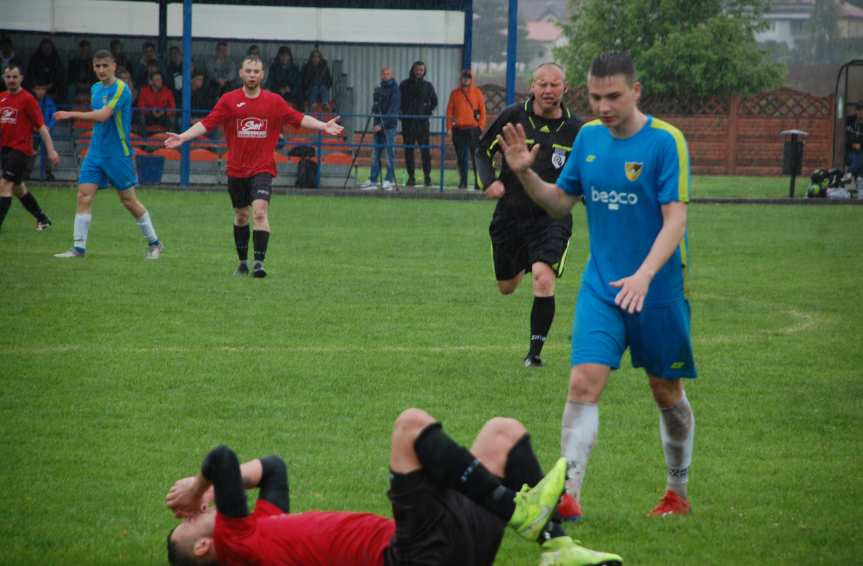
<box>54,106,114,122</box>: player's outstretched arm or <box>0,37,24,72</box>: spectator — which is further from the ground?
<box>0,37,24,72</box>: spectator

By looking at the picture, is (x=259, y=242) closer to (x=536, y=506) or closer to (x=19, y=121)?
(x=19, y=121)

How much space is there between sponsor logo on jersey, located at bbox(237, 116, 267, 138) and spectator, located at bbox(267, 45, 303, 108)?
14.0 meters

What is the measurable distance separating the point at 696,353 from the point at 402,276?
16.9 feet

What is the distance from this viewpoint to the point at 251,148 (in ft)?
48.0

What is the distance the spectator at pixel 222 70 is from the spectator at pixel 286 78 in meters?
0.98

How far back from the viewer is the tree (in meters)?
51.4

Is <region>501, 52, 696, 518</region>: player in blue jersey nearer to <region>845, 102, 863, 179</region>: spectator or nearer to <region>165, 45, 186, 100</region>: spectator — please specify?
<region>165, 45, 186, 100</region>: spectator

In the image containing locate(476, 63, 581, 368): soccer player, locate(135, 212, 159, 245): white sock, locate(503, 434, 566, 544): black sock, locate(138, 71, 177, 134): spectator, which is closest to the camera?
locate(503, 434, 566, 544): black sock

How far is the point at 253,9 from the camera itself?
1230 inches

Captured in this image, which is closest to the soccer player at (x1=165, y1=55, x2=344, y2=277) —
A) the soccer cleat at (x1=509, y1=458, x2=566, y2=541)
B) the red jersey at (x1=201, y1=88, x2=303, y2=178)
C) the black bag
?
the red jersey at (x1=201, y1=88, x2=303, y2=178)

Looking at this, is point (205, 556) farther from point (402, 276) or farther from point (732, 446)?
point (402, 276)

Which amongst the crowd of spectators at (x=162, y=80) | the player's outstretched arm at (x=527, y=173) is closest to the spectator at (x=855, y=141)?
the crowd of spectators at (x=162, y=80)

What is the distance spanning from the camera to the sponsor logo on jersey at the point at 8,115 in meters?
17.8

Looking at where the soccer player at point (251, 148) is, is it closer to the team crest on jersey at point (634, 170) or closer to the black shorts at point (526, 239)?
the black shorts at point (526, 239)
